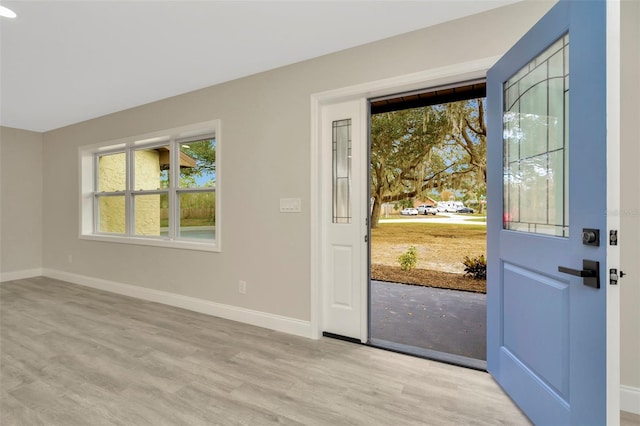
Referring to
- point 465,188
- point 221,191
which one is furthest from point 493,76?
point 465,188

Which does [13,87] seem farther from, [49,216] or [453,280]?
[453,280]

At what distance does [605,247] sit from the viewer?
1.20 metres

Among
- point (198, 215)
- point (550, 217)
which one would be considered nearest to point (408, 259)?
point (198, 215)

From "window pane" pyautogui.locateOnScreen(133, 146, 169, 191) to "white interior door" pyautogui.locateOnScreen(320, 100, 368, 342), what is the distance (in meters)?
2.49

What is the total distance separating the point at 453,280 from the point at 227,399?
4.47 meters

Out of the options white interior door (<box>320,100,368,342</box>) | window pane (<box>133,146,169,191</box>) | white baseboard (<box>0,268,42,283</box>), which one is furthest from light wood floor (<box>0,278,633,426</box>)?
white baseboard (<box>0,268,42,283</box>)

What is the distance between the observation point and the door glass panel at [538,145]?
1.49 meters

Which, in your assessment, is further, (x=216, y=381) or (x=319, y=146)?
(x=319, y=146)

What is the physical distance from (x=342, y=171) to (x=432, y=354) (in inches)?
68.1

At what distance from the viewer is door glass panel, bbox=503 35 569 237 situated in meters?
1.49
